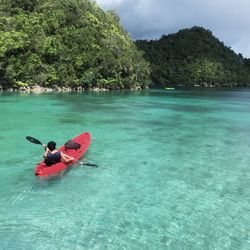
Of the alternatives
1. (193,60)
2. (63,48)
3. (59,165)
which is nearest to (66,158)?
(59,165)

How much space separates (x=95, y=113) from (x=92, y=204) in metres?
19.1

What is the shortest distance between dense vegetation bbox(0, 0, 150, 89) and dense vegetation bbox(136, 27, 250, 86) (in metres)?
50.2

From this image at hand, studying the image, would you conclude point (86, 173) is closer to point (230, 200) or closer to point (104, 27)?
point (230, 200)

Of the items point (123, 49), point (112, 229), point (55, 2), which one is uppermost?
point (55, 2)

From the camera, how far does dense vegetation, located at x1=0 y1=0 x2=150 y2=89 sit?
2144 inches

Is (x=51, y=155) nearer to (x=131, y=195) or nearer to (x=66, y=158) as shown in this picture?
(x=66, y=158)

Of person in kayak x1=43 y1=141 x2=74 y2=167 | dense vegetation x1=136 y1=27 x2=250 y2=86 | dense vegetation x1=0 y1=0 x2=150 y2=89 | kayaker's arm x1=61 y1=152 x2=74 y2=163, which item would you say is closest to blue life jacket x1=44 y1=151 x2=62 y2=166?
person in kayak x1=43 y1=141 x2=74 y2=167

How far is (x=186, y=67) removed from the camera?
134750 mm

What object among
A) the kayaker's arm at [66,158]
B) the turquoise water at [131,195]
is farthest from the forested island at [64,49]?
the kayaker's arm at [66,158]

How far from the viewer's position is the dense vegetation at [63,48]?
54.5 meters

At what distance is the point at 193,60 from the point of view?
141 meters

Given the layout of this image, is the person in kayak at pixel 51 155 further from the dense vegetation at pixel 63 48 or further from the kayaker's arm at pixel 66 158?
the dense vegetation at pixel 63 48

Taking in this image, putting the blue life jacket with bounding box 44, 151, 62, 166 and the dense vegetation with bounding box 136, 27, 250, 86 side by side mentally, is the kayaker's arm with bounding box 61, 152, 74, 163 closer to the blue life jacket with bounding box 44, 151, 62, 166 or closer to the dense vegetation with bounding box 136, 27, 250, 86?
the blue life jacket with bounding box 44, 151, 62, 166

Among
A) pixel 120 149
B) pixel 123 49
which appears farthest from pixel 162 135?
pixel 123 49
